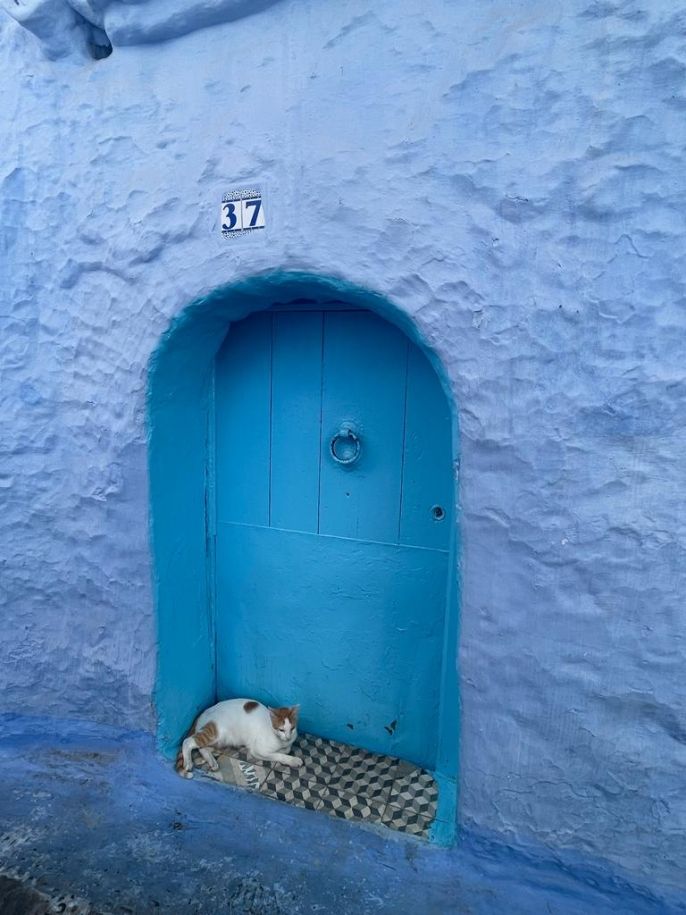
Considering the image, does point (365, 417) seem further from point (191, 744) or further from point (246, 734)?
point (191, 744)

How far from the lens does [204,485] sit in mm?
2639

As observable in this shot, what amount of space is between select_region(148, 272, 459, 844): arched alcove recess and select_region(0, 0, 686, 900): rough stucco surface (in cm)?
8

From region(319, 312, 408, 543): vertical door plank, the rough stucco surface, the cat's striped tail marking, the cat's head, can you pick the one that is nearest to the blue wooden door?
region(319, 312, 408, 543): vertical door plank

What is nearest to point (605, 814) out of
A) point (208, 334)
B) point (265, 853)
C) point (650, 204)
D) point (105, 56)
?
point (265, 853)

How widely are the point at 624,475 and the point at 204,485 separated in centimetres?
182

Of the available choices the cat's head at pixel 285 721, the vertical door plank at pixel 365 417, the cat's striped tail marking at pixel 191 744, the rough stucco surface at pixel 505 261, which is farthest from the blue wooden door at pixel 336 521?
the rough stucco surface at pixel 505 261

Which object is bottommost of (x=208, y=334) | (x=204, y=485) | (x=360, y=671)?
(x=360, y=671)

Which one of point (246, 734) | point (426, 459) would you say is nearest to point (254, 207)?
point (426, 459)

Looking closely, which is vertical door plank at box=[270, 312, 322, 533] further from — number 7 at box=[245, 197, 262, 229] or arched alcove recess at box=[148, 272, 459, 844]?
number 7 at box=[245, 197, 262, 229]

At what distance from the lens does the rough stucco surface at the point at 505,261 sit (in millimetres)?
1573

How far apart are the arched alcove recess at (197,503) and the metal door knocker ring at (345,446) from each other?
1.57 feet

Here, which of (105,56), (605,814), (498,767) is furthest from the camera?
(105,56)

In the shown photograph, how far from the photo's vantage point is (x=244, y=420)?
2559 millimetres

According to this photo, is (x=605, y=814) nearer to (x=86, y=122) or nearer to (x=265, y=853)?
(x=265, y=853)
